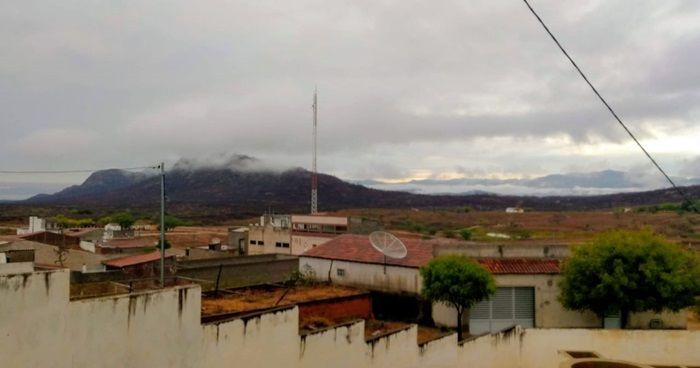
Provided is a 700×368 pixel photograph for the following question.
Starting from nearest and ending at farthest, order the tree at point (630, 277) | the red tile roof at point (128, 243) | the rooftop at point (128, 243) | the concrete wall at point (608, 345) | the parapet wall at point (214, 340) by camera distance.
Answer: the parapet wall at point (214, 340), the concrete wall at point (608, 345), the tree at point (630, 277), the rooftop at point (128, 243), the red tile roof at point (128, 243)

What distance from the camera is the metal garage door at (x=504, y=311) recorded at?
22.8 meters

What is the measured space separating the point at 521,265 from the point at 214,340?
49.6ft

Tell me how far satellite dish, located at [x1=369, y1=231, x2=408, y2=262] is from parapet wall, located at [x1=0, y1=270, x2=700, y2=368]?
6.83 m

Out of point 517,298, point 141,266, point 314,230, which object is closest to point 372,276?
point 517,298

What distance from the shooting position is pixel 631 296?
2061 centimetres

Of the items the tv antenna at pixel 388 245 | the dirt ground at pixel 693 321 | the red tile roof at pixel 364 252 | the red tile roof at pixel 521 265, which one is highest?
the tv antenna at pixel 388 245

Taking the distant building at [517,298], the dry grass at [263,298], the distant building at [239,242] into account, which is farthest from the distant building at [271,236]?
the distant building at [517,298]

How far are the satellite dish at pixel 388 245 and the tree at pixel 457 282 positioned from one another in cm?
269

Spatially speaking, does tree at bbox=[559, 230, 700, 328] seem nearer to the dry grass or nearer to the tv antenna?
the tv antenna

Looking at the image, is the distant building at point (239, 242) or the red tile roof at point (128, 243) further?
the distant building at point (239, 242)

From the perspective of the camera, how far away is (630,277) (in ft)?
67.4

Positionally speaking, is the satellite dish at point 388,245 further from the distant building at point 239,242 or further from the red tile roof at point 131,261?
the distant building at point 239,242

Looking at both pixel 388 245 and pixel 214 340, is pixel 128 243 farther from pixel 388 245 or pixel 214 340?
pixel 214 340

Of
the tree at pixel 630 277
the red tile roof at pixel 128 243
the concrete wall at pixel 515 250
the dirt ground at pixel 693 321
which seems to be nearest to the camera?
the tree at pixel 630 277
